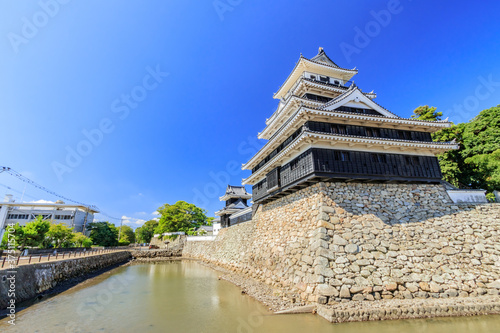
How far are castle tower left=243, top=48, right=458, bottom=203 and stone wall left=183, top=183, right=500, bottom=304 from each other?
31.2 inches

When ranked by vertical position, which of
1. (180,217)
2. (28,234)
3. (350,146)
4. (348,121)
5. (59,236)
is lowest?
(59,236)

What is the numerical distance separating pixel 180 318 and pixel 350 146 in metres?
12.3

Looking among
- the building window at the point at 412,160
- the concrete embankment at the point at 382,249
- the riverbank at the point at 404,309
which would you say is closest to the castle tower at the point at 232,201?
the concrete embankment at the point at 382,249

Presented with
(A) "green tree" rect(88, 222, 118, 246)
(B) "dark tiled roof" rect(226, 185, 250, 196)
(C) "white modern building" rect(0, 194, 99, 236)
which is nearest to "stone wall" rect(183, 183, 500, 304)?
(B) "dark tiled roof" rect(226, 185, 250, 196)

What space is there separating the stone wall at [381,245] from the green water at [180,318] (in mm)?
1573

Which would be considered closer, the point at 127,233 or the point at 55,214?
the point at 55,214

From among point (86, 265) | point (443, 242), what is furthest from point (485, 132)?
point (86, 265)

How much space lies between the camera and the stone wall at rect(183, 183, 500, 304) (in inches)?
369

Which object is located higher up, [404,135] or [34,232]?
[404,135]

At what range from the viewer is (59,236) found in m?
27.5

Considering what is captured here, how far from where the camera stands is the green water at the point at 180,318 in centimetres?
742

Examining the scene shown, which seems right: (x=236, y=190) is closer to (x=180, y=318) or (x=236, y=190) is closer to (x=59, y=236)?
(x=59, y=236)

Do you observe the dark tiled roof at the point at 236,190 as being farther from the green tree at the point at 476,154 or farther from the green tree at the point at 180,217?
the green tree at the point at 476,154

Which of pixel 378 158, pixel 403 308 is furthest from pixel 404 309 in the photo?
pixel 378 158
